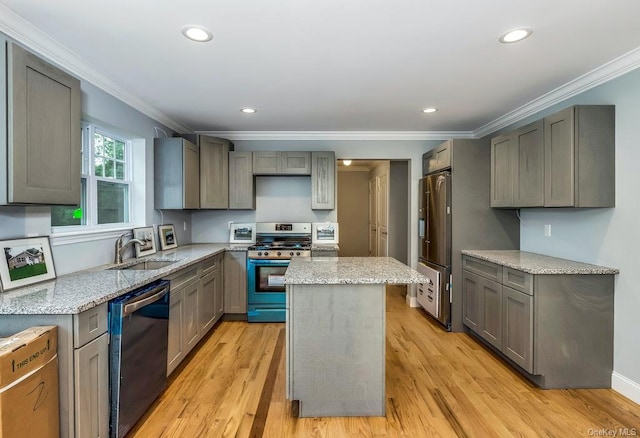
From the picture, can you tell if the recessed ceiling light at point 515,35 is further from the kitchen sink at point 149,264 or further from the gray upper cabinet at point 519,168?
the kitchen sink at point 149,264

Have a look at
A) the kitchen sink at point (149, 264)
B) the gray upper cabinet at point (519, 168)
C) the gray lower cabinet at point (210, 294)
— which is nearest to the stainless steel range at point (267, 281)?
the gray lower cabinet at point (210, 294)

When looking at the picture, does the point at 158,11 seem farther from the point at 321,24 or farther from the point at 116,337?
the point at 116,337

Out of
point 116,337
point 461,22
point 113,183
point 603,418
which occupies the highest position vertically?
point 461,22

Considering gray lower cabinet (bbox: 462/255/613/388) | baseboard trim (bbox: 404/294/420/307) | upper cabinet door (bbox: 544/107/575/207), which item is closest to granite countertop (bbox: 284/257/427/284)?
gray lower cabinet (bbox: 462/255/613/388)

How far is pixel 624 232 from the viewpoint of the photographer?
245 centimetres

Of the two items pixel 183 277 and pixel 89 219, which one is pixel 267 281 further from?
pixel 89 219

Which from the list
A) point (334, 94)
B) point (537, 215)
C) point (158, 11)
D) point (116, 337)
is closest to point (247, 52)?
point (158, 11)

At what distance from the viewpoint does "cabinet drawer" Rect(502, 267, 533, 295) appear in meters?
2.58

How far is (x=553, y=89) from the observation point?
9.82 ft

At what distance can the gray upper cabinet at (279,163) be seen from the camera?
14.4ft

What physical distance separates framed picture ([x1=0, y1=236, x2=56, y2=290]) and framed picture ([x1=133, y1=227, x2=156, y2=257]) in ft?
3.26

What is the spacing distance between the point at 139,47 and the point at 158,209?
75.2 inches

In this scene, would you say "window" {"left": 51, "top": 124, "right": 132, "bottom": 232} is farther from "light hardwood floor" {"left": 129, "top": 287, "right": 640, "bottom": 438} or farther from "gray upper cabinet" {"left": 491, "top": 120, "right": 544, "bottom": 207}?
"gray upper cabinet" {"left": 491, "top": 120, "right": 544, "bottom": 207}

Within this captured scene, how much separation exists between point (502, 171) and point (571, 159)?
2.71 ft
